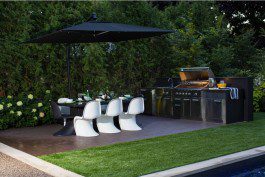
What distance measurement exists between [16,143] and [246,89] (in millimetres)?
6063

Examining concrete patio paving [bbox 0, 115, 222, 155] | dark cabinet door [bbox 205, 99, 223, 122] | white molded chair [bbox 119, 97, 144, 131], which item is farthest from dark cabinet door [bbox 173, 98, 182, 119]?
white molded chair [bbox 119, 97, 144, 131]

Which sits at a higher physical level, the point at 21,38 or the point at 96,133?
the point at 21,38

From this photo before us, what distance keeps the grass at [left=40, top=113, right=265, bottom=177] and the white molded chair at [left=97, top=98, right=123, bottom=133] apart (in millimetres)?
1193

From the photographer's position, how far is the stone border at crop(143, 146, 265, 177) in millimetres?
5671

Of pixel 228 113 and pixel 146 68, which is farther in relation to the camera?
pixel 146 68

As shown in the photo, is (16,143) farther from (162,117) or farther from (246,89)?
(246,89)

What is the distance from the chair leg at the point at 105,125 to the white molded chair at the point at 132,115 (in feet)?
0.97

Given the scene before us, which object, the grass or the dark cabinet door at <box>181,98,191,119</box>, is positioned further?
the dark cabinet door at <box>181,98,191,119</box>

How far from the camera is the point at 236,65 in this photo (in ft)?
55.9

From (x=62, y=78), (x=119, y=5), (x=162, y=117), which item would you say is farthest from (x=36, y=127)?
(x=119, y=5)

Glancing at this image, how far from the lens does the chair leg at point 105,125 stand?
9.69 meters

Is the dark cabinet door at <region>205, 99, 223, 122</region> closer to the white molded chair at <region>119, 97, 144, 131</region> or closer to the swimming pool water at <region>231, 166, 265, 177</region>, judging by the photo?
the white molded chair at <region>119, 97, 144, 131</region>

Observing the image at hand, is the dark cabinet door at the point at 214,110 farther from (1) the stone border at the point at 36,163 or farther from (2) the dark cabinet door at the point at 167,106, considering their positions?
(1) the stone border at the point at 36,163

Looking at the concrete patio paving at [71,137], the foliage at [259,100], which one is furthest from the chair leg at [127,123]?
the foliage at [259,100]
